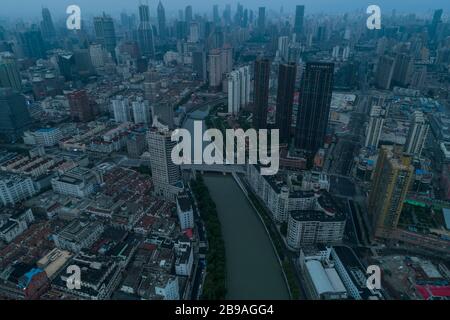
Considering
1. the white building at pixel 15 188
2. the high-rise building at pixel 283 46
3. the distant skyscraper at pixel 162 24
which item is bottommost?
the white building at pixel 15 188

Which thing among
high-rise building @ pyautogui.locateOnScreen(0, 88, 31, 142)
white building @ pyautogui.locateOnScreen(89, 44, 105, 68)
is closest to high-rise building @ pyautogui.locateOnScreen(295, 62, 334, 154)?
high-rise building @ pyautogui.locateOnScreen(0, 88, 31, 142)

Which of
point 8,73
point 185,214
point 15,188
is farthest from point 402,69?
point 8,73

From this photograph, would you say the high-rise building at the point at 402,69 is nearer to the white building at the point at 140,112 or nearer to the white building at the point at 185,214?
the white building at the point at 140,112

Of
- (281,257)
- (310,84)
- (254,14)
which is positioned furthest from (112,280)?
(254,14)

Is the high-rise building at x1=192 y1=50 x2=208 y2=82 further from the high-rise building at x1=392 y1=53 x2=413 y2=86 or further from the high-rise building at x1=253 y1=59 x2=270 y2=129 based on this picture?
the high-rise building at x1=392 y1=53 x2=413 y2=86

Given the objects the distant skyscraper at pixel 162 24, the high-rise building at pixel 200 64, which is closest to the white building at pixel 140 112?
the high-rise building at pixel 200 64
